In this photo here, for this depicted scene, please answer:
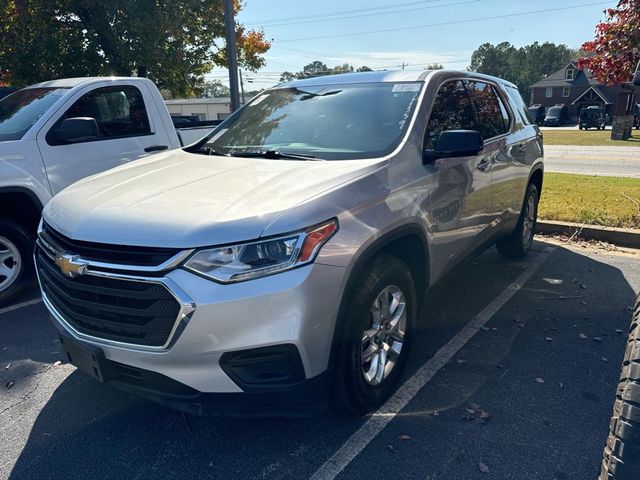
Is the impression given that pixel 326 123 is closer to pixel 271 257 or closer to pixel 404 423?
pixel 271 257

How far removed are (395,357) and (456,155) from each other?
4.41 ft

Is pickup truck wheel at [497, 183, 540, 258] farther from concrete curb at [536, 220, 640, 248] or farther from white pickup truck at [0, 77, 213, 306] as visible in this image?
white pickup truck at [0, 77, 213, 306]

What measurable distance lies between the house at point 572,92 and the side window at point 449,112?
64.6 meters

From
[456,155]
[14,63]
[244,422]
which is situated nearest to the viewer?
[244,422]

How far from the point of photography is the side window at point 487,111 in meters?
4.36

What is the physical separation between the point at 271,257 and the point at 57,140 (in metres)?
3.66

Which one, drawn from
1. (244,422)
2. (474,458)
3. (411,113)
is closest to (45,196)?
(244,422)

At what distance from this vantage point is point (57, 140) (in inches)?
192

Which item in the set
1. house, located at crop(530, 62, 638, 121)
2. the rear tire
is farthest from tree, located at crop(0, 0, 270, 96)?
house, located at crop(530, 62, 638, 121)

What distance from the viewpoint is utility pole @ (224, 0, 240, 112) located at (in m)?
9.19

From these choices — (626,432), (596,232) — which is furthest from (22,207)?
(596,232)

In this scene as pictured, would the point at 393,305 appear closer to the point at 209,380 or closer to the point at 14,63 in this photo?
the point at 209,380

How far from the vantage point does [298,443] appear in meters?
2.70

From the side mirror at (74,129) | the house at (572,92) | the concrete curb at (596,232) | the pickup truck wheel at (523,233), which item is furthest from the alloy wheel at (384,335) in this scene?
the house at (572,92)
